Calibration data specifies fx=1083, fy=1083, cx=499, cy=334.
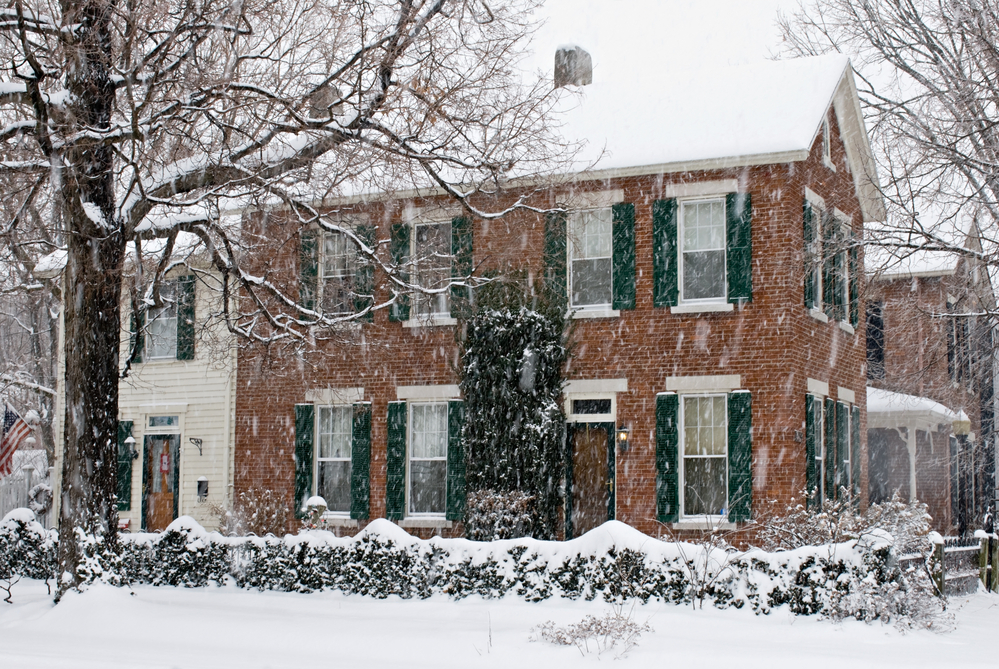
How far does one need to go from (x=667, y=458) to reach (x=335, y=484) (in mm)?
5877

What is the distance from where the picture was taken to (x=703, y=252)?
16.2 m

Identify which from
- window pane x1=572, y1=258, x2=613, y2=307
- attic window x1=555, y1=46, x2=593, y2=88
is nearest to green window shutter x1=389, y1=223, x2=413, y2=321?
window pane x1=572, y1=258, x2=613, y2=307

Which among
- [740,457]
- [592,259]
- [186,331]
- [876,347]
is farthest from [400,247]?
[876,347]

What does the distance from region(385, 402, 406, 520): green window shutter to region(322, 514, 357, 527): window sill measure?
0.68 metres

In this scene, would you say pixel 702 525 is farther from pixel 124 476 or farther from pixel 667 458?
pixel 124 476

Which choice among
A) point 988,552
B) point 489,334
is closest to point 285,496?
point 489,334

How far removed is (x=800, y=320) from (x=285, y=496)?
904 centimetres

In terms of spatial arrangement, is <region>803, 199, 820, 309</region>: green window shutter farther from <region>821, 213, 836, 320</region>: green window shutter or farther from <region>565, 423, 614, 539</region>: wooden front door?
<region>565, 423, 614, 539</region>: wooden front door

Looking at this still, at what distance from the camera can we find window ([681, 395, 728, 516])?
617 inches

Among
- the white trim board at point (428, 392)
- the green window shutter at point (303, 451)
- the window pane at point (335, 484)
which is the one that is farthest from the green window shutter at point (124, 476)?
the white trim board at point (428, 392)

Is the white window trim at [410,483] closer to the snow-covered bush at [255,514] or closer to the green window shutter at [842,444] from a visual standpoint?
the snow-covered bush at [255,514]

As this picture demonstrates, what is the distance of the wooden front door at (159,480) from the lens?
2000 cm

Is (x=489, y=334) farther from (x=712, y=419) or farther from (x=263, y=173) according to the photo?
(x=263, y=173)

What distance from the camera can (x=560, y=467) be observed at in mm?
15352
